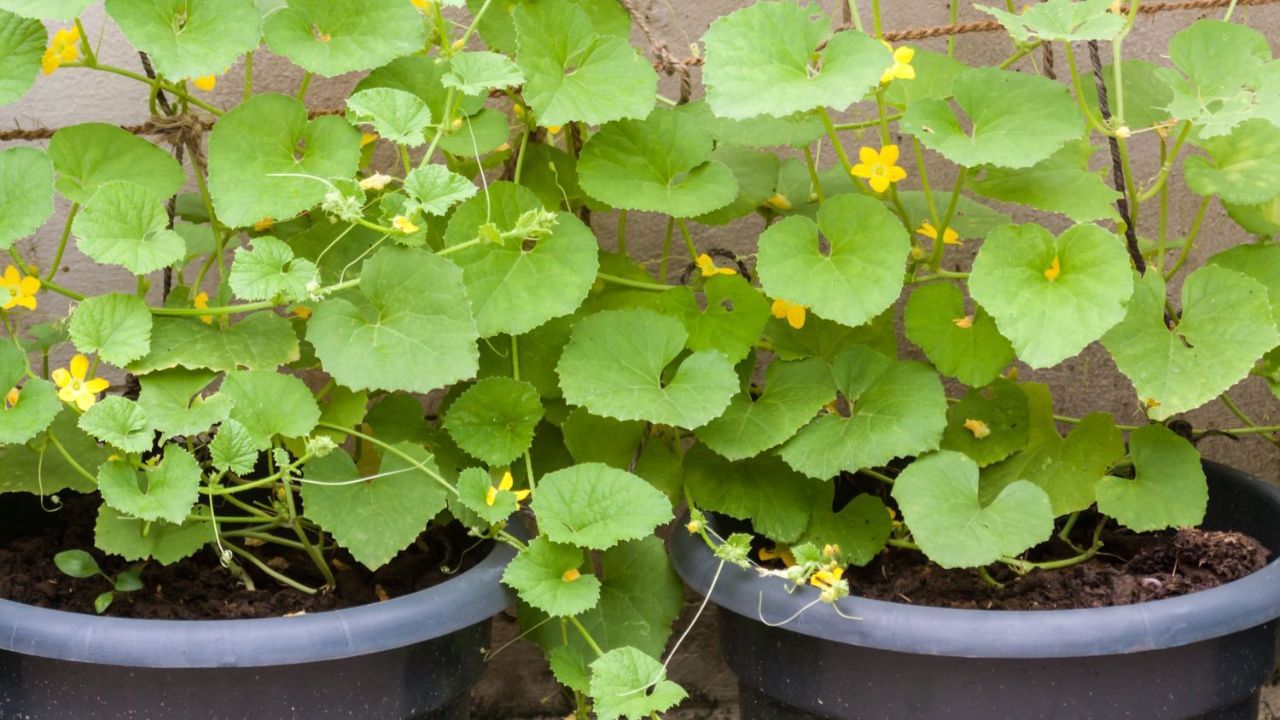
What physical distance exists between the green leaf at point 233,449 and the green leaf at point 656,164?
1.52ft

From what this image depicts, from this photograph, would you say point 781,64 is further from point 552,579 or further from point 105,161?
point 105,161

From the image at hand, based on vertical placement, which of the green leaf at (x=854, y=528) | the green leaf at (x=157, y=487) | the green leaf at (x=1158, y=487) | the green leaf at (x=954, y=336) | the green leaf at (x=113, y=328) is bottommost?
the green leaf at (x=854, y=528)

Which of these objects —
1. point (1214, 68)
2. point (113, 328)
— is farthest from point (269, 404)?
point (1214, 68)

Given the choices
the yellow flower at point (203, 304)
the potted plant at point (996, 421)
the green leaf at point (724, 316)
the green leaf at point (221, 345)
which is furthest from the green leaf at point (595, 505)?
the yellow flower at point (203, 304)

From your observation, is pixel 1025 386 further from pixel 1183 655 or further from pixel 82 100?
pixel 82 100

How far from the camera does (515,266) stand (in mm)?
1389

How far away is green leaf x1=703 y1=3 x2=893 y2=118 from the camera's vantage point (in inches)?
49.1

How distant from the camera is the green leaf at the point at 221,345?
52.5 inches

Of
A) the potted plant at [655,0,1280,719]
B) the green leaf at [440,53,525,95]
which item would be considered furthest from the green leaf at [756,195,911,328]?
the green leaf at [440,53,525,95]

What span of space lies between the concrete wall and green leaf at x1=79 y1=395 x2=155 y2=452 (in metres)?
0.68

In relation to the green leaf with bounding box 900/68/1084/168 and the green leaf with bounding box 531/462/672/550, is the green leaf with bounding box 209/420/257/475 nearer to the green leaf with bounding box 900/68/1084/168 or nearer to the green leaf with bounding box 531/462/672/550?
the green leaf with bounding box 531/462/672/550

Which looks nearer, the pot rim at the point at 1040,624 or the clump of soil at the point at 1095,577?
the pot rim at the point at 1040,624

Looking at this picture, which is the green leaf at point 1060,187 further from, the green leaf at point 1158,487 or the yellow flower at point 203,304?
the yellow flower at point 203,304

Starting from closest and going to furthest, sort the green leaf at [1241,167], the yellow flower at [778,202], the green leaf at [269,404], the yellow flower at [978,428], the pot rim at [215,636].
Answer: the pot rim at [215,636] → the green leaf at [269,404] → the green leaf at [1241,167] → the yellow flower at [978,428] → the yellow flower at [778,202]
